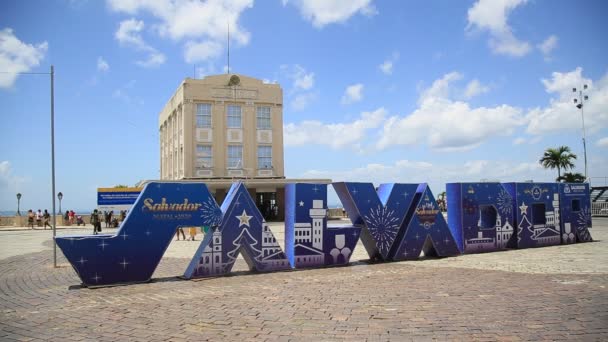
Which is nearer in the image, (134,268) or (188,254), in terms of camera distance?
(134,268)

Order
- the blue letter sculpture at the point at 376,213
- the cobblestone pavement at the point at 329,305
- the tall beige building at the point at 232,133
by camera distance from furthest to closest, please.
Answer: the tall beige building at the point at 232,133 → the blue letter sculpture at the point at 376,213 → the cobblestone pavement at the point at 329,305

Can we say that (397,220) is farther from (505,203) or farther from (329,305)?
(329,305)

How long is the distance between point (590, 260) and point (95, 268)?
526 inches

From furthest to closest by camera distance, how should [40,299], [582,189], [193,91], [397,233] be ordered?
1. [193,91]
2. [582,189]
3. [397,233]
4. [40,299]

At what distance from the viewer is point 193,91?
4278 cm

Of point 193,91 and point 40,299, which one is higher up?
point 193,91

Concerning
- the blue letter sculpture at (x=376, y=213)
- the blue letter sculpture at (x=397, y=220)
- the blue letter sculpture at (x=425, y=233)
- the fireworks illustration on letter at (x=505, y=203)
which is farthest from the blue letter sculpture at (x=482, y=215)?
the blue letter sculpture at (x=376, y=213)

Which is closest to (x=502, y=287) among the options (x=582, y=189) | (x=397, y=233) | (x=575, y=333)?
(x=575, y=333)

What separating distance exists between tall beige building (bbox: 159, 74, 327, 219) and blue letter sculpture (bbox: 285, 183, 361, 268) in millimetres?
28590

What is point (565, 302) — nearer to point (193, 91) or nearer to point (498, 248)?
point (498, 248)

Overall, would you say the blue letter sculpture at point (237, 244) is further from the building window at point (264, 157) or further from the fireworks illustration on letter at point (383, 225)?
the building window at point (264, 157)

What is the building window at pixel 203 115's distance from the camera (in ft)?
142

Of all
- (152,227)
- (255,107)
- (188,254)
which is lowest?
(188,254)

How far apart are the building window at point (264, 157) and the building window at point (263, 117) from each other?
219 cm
